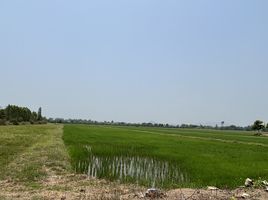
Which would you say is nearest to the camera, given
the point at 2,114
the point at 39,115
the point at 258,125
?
the point at 2,114

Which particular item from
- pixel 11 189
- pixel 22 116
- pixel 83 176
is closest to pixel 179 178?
pixel 83 176

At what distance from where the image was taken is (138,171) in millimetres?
19984

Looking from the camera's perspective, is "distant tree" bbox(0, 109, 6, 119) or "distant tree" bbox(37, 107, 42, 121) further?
"distant tree" bbox(37, 107, 42, 121)

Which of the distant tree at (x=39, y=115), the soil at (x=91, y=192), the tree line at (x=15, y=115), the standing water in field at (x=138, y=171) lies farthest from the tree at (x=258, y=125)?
the soil at (x=91, y=192)

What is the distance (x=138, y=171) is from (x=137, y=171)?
5cm

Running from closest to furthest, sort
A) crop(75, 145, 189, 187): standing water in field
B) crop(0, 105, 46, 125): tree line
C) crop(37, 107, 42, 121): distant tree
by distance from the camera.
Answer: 1. crop(75, 145, 189, 187): standing water in field
2. crop(0, 105, 46, 125): tree line
3. crop(37, 107, 42, 121): distant tree

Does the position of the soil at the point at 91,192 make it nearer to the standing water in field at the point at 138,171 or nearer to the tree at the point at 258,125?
the standing water in field at the point at 138,171

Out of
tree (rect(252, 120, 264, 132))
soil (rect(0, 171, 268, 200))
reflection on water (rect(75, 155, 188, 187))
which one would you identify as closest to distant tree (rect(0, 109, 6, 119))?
tree (rect(252, 120, 264, 132))

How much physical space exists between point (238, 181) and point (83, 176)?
244 inches

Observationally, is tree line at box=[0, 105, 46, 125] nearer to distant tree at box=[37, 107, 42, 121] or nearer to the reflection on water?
distant tree at box=[37, 107, 42, 121]

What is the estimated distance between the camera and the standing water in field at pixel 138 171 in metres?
16.7

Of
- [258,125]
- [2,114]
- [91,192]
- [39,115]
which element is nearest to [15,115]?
[2,114]

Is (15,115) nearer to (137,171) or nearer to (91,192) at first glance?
(137,171)

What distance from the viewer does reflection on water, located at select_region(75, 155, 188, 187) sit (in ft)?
54.9
